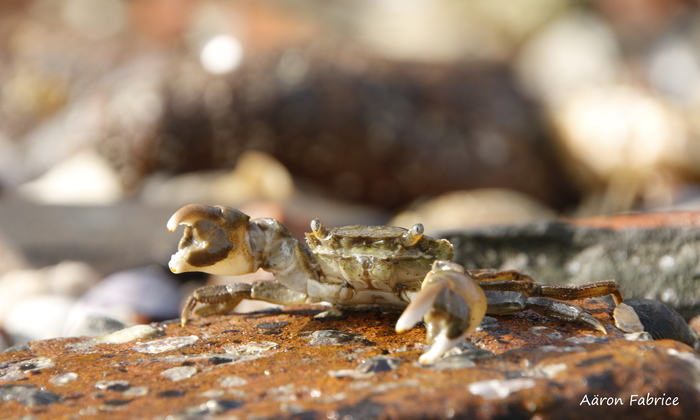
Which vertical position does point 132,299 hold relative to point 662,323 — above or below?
above

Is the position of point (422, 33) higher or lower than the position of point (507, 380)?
higher

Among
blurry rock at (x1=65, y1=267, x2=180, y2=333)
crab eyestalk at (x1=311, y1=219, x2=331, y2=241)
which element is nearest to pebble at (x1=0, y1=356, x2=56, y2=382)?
crab eyestalk at (x1=311, y1=219, x2=331, y2=241)

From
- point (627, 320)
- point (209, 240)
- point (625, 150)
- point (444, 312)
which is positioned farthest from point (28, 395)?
point (625, 150)

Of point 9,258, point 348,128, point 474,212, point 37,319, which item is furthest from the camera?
point 348,128

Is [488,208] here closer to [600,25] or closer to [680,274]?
[680,274]

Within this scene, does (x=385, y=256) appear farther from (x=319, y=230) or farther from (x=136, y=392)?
(x=136, y=392)

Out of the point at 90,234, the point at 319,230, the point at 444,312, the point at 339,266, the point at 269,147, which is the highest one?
the point at 269,147

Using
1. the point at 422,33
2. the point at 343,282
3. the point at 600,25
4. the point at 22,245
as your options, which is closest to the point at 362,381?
the point at 343,282

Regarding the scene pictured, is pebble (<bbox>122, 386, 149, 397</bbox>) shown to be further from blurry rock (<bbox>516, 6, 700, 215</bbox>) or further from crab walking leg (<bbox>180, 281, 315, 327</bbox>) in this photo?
blurry rock (<bbox>516, 6, 700, 215</bbox>)
